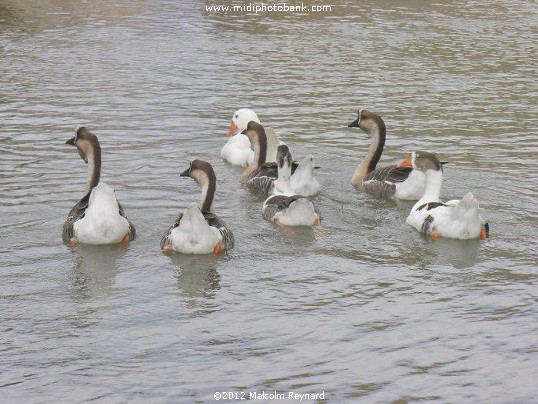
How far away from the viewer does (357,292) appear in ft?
33.5

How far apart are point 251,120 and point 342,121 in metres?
2.50

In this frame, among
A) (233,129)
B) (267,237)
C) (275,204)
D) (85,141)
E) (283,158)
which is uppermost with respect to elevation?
(85,141)

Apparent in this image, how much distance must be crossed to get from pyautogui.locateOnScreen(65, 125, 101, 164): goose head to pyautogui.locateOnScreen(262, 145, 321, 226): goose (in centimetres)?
210

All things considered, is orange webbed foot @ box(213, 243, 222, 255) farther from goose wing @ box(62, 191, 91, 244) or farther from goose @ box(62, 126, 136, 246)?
goose wing @ box(62, 191, 91, 244)

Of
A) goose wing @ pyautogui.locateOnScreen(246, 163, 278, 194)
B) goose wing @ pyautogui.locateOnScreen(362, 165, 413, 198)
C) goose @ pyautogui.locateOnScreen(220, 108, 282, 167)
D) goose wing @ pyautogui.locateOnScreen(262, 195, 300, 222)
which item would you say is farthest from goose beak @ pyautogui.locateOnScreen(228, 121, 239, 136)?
goose wing @ pyautogui.locateOnScreen(262, 195, 300, 222)

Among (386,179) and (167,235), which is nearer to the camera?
(167,235)

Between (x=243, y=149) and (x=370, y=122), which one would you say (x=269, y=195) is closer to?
(x=243, y=149)

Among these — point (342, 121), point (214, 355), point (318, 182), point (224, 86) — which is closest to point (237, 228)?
point (318, 182)

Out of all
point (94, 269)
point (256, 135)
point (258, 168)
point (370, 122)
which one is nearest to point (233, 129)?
point (256, 135)

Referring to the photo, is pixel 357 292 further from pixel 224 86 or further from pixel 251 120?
pixel 224 86

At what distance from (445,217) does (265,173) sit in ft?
9.29

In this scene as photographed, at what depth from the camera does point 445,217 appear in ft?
39.0

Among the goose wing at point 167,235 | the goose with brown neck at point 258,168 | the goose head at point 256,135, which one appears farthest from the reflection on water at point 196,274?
the goose head at point 256,135

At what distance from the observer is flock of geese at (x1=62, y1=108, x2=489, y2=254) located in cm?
1133
